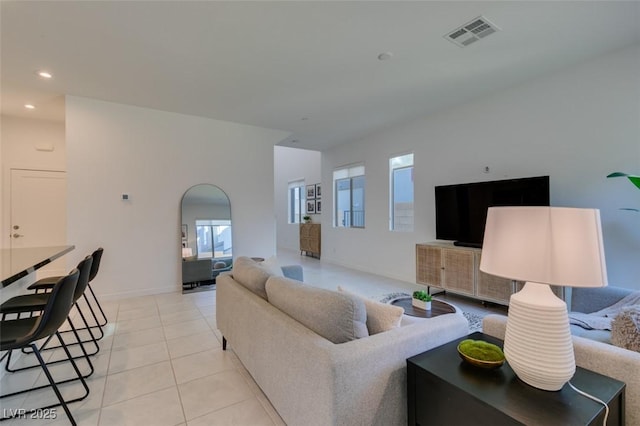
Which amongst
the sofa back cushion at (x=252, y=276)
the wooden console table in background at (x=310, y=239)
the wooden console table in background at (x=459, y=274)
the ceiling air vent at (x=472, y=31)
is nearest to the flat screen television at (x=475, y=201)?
the wooden console table in background at (x=459, y=274)

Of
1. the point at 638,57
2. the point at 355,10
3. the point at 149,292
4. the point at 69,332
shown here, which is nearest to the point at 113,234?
the point at 149,292

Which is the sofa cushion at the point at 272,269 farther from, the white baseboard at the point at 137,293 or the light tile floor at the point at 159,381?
the white baseboard at the point at 137,293

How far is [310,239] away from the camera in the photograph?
801 centimetres

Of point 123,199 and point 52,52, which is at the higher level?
point 52,52

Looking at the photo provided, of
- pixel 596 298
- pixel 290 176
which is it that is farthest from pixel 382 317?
pixel 290 176

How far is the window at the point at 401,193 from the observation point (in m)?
5.22

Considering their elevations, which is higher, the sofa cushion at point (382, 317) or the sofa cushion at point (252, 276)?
the sofa cushion at point (252, 276)

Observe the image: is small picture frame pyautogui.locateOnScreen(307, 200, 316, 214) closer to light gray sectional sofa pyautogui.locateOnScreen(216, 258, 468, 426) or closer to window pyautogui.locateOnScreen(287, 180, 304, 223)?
window pyautogui.locateOnScreen(287, 180, 304, 223)

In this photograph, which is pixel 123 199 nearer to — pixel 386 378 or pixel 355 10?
pixel 355 10

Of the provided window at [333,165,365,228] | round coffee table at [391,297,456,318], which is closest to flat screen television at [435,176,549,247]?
round coffee table at [391,297,456,318]

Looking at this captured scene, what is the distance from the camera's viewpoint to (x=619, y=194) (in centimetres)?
296

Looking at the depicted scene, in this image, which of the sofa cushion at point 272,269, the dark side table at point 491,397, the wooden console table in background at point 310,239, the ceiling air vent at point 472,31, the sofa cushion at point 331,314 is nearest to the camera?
the dark side table at point 491,397

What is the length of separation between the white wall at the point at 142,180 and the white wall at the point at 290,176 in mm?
3450

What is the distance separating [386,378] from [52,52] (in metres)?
4.09
